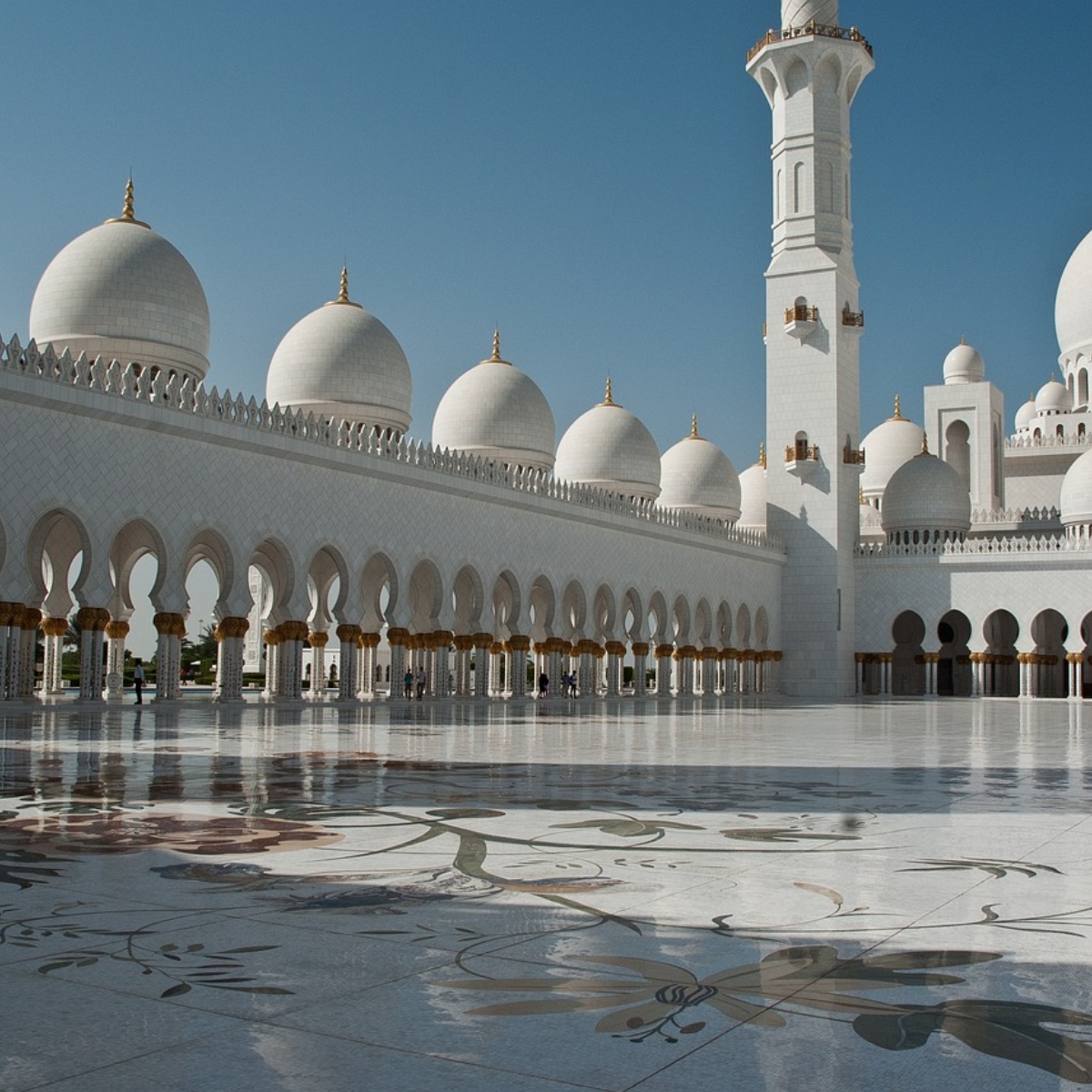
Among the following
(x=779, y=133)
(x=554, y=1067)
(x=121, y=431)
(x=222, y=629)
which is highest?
(x=779, y=133)

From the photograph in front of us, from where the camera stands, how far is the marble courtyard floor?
1.95 m

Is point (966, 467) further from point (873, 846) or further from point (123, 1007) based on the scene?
point (123, 1007)

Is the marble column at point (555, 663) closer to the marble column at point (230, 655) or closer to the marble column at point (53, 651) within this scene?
the marble column at point (230, 655)

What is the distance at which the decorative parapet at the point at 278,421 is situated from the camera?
14352 mm

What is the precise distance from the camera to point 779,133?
94.4 ft

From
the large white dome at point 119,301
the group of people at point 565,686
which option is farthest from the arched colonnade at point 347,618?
the large white dome at point 119,301

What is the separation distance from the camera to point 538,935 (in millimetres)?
2695

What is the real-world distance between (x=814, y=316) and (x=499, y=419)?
779 centimetres

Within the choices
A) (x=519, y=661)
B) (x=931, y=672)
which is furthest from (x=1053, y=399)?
(x=519, y=661)

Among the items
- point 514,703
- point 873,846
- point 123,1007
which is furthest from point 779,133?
point 123,1007

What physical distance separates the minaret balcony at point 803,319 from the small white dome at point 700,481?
15.4 feet

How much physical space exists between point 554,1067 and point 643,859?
1.74 meters

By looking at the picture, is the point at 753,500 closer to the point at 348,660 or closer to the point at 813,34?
the point at 813,34

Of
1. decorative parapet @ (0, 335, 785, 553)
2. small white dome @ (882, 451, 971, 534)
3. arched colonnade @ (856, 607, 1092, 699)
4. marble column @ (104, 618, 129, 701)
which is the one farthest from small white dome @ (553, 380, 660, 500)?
marble column @ (104, 618, 129, 701)
